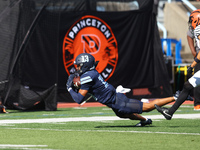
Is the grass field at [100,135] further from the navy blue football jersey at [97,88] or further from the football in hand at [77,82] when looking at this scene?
the football in hand at [77,82]

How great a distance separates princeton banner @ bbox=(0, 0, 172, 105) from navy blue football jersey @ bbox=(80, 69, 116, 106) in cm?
Result: 587

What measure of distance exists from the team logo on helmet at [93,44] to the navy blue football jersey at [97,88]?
742 cm

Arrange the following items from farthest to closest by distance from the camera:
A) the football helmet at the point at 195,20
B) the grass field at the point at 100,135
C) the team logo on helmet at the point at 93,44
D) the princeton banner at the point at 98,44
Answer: the team logo on helmet at the point at 93,44, the princeton banner at the point at 98,44, the football helmet at the point at 195,20, the grass field at the point at 100,135

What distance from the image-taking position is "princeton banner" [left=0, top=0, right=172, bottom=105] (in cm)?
1486

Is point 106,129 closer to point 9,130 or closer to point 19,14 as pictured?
point 9,130

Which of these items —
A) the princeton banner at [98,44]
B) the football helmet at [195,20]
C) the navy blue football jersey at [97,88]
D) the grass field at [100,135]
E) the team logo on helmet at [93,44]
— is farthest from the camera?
the team logo on helmet at [93,44]

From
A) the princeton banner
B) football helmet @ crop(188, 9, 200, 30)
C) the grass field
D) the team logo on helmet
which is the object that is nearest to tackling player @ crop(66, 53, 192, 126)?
the grass field

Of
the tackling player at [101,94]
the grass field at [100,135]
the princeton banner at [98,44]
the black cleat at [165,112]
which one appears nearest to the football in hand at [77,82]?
the tackling player at [101,94]

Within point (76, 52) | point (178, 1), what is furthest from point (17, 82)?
point (178, 1)

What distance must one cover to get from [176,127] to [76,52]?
25.8 feet

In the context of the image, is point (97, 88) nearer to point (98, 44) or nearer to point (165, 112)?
point (165, 112)

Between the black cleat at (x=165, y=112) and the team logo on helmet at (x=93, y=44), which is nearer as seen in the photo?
the black cleat at (x=165, y=112)

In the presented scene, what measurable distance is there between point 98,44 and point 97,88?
7765mm

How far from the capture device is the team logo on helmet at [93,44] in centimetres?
1602
